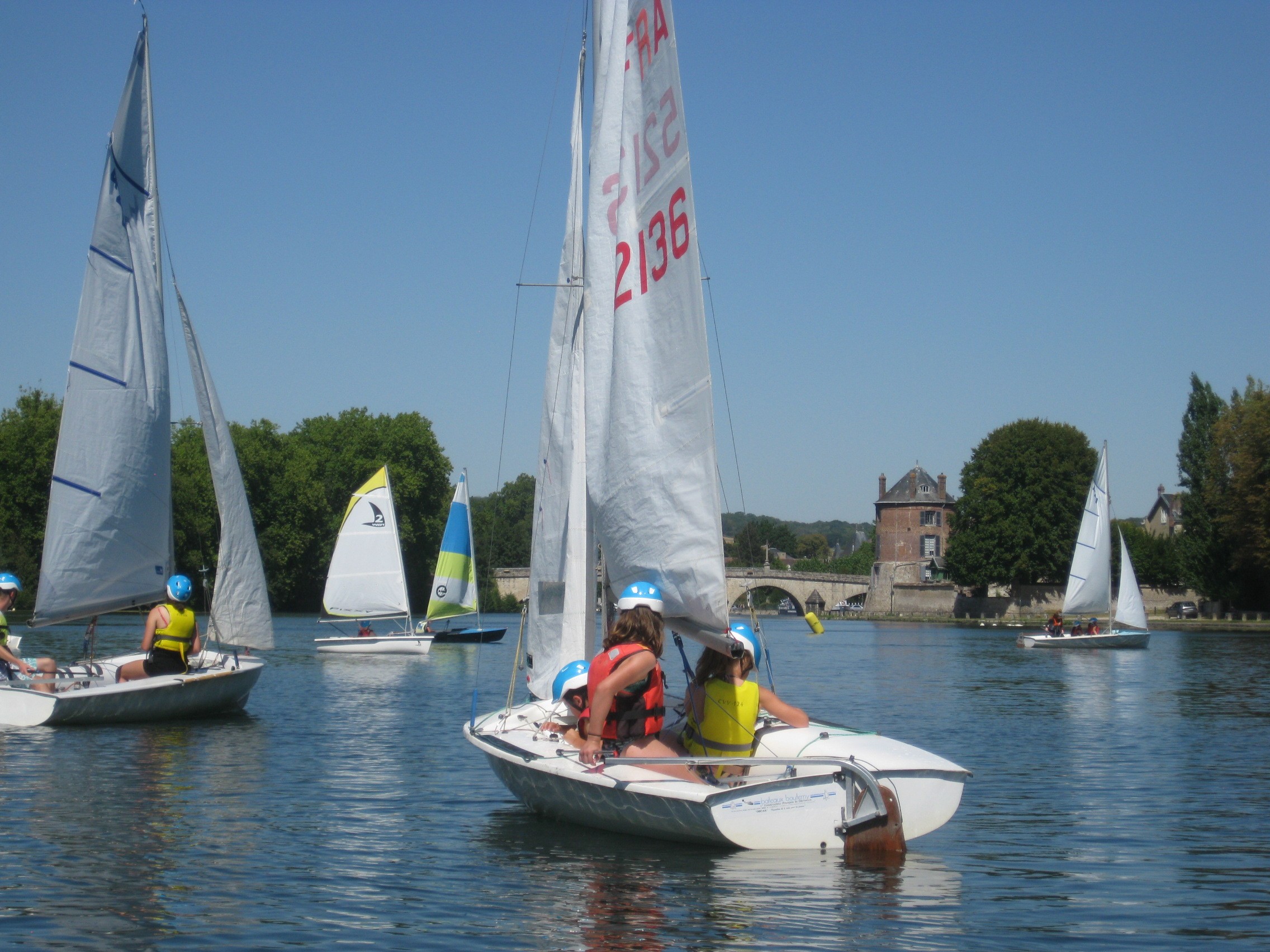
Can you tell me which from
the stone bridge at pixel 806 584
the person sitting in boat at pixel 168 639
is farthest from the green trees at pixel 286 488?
the person sitting in boat at pixel 168 639

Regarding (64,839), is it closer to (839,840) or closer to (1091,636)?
(839,840)

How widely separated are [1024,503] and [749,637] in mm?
70898

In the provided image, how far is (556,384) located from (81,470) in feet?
26.7

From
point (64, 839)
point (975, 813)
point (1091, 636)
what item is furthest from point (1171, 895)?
point (1091, 636)

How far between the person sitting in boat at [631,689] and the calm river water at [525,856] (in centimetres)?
78

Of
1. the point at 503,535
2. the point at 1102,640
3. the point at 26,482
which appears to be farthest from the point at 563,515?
the point at 503,535

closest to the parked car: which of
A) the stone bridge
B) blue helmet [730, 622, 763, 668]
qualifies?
the stone bridge

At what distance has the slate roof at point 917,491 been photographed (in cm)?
11150

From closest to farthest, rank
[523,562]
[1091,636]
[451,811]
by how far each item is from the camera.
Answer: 1. [451,811]
2. [1091,636]
3. [523,562]

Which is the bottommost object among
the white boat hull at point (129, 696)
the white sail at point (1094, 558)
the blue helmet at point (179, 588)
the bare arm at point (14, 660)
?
the white boat hull at point (129, 696)

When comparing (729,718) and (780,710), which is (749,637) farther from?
(729,718)

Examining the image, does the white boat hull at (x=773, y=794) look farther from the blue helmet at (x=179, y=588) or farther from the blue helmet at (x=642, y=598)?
the blue helmet at (x=179, y=588)

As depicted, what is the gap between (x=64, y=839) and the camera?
10.6 meters

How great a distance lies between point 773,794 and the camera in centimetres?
914
